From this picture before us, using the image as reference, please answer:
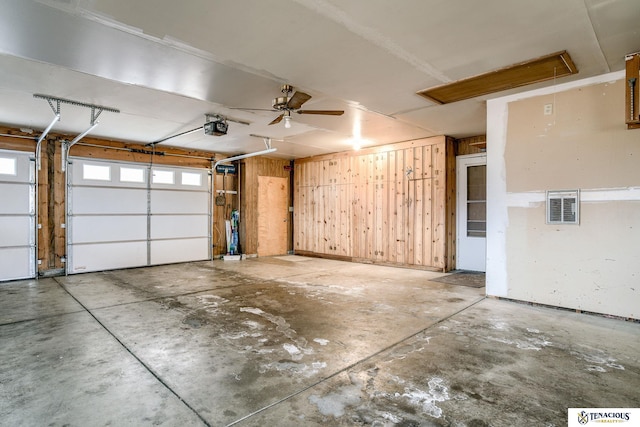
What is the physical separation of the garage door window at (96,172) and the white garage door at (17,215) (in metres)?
0.82

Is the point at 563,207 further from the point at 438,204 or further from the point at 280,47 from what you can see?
the point at 280,47

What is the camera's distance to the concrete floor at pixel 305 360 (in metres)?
2.00

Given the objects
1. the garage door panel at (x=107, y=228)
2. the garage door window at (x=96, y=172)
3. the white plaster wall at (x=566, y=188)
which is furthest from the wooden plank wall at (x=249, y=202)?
the white plaster wall at (x=566, y=188)

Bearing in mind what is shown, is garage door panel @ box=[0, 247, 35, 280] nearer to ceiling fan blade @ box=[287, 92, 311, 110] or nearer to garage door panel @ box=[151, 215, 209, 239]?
garage door panel @ box=[151, 215, 209, 239]

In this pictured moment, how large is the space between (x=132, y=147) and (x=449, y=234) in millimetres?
7265

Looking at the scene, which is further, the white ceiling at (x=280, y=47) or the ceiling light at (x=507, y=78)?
the ceiling light at (x=507, y=78)

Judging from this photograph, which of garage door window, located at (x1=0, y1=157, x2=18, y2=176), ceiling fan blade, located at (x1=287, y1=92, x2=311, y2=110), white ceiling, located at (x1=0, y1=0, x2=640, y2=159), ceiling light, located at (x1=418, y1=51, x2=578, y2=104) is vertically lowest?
garage door window, located at (x1=0, y1=157, x2=18, y2=176)

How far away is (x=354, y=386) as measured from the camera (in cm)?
227

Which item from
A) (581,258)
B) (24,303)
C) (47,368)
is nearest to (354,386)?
(47,368)

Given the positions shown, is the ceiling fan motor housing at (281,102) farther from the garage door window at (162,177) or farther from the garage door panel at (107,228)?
the garage door panel at (107,228)

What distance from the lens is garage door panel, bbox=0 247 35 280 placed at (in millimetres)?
5965

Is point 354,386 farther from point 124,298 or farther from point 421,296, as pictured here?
point 124,298

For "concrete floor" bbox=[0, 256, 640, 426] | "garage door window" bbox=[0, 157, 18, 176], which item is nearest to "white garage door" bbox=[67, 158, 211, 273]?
"garage door window" bbox=[0, 157, 18, 176]

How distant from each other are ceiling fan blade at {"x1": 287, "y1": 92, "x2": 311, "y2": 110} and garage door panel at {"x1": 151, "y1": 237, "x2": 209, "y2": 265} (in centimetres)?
550
